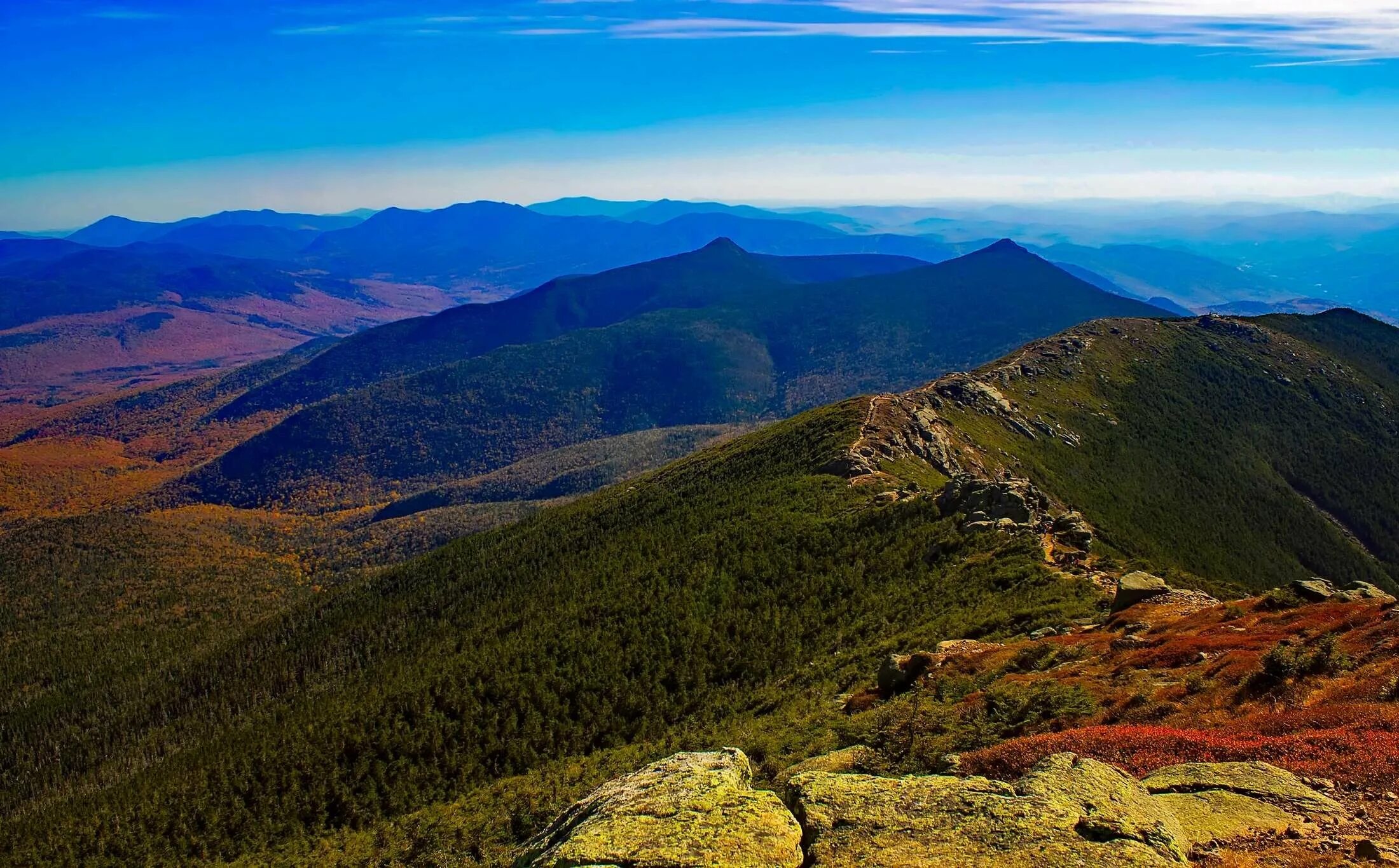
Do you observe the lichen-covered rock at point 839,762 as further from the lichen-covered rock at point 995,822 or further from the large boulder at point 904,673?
the large boulder at point 904,673

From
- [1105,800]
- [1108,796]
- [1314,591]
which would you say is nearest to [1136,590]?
[1314,591]

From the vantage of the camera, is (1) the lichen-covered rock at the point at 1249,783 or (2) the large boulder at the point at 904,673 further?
(2) the large boulder at the point at 904,673

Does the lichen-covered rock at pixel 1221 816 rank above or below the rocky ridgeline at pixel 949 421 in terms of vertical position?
above

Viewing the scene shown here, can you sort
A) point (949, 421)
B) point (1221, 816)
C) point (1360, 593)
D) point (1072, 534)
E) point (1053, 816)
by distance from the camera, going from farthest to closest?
1. point (949, 421)
2. point (1072, 534)
3. point (1360, 593)
4. point (1221, 816)
5. point (1053, 816)

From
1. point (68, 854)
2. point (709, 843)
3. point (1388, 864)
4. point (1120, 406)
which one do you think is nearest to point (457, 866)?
point (709, 843)

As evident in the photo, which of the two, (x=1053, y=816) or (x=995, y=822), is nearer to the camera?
(x=1053, y=816)

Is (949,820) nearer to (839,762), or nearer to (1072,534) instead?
(839,762)

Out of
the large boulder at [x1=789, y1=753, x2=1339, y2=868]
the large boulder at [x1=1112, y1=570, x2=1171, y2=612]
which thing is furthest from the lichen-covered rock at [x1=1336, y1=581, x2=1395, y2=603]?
the large boulder at [x1=789, y1=753, x2=1339, y2=868]

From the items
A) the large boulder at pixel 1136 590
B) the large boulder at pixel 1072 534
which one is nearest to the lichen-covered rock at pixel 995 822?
the large boulder at pixel 1136 590
